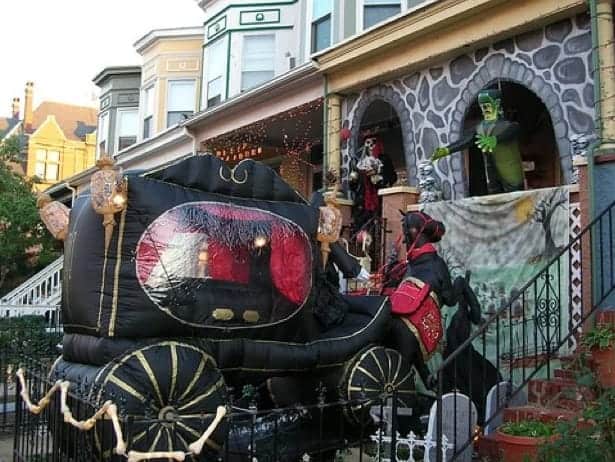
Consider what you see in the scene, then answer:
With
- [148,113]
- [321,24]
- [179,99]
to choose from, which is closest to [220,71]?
[179,99]

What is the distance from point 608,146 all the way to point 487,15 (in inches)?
111

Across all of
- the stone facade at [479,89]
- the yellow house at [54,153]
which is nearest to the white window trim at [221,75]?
the stone facade at [479,89]

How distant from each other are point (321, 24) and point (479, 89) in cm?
573

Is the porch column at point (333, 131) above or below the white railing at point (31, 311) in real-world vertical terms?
above

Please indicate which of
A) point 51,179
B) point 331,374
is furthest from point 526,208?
point 51,179

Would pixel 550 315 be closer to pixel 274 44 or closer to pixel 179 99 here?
pixel 274 44

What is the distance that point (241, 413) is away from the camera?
4.89 metres

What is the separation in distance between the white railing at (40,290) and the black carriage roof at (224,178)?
1324cm

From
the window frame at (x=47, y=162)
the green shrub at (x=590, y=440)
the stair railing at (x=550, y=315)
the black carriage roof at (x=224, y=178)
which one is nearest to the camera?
the green shrub at (x=590, y=440)

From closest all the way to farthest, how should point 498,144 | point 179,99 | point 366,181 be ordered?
point 498,144 < point 366,181 < point 179,99

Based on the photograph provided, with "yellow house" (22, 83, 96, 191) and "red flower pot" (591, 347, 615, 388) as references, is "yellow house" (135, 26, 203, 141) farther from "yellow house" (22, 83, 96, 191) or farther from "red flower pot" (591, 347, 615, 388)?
"yellow house" (22, 83, 96, 191)

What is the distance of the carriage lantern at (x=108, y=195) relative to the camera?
5.39m

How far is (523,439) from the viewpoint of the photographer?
565cm

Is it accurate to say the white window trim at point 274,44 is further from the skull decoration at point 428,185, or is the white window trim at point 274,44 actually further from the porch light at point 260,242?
the porch light at point 260,242
